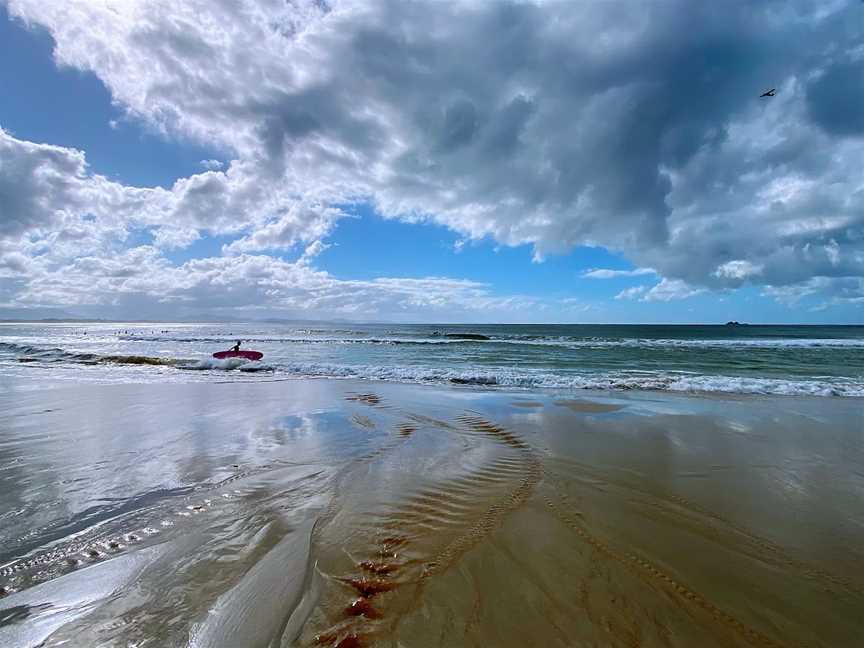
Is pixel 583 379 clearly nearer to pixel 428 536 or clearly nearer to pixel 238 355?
pixel 428 536

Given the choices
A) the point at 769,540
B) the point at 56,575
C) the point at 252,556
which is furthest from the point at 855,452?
the point at 56,575

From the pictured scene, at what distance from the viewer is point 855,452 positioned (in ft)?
23.8

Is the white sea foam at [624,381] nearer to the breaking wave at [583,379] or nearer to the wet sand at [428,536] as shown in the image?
the breaking wave at [583,379]

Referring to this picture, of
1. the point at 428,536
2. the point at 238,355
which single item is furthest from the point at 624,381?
the point at 238,355

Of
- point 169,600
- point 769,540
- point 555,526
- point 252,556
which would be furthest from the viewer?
point 555,526

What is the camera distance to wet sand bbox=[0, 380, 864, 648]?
2.84m

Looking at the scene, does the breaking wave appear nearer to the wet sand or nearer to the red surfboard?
the red surfboard

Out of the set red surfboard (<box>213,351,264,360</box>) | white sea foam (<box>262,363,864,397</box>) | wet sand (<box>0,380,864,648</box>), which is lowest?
wet sand (<box>0,380,864,648</box>)

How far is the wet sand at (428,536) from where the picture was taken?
9.32 feet

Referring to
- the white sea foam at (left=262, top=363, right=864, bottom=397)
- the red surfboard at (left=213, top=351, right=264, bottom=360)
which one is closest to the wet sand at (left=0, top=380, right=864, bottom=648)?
the white sea foam at (left=262, top=363, right=864, bottom=397)

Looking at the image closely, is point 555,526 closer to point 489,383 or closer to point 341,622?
point 341,622

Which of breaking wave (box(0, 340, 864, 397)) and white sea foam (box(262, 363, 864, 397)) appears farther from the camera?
breaking wave (box(0, 340, 864, 397))

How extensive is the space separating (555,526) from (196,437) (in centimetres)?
704

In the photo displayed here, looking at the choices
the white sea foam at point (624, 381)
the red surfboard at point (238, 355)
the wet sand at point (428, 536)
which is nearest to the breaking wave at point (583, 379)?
the white sea foam at point (624, 381)
